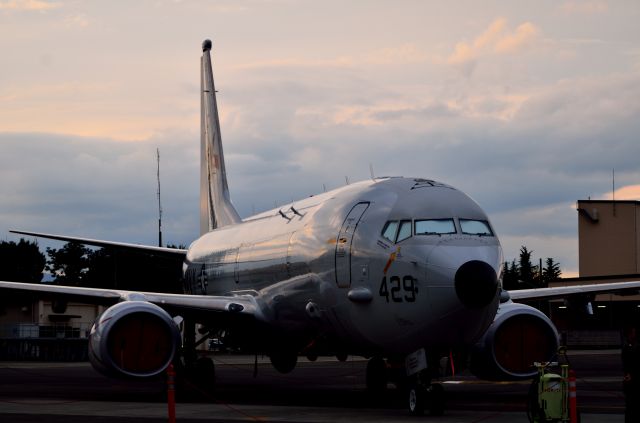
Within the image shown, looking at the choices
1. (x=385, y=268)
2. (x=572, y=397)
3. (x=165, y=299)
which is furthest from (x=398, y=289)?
(x=165, y=299)

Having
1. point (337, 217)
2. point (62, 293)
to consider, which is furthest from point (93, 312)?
point (337, 217)

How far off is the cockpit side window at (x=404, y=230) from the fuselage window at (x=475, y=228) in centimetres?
90

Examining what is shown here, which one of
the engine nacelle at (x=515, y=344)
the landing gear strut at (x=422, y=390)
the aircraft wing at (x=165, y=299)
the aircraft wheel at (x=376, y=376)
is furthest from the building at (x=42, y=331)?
the landing gear strut at (x=422, y=390)

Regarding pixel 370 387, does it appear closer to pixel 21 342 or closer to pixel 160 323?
pixel 160 323

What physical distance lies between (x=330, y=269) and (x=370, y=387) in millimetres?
5897

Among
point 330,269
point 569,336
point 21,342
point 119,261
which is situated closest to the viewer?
point 330,269

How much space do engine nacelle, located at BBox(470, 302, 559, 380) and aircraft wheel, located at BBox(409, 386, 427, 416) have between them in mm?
3424

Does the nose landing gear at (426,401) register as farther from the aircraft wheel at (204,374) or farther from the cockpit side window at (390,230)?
the aircraft wheel at (204,374)

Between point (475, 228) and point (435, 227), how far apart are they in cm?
71

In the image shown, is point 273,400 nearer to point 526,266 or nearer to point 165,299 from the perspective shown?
point 165,299

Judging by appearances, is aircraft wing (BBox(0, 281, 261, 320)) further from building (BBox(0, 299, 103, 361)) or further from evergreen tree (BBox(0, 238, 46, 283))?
evergreen tree (BBox(0, 238, 46, 283))

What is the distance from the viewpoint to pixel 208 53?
40.9 metres

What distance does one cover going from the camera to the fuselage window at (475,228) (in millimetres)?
19547

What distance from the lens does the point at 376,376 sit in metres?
26.4
